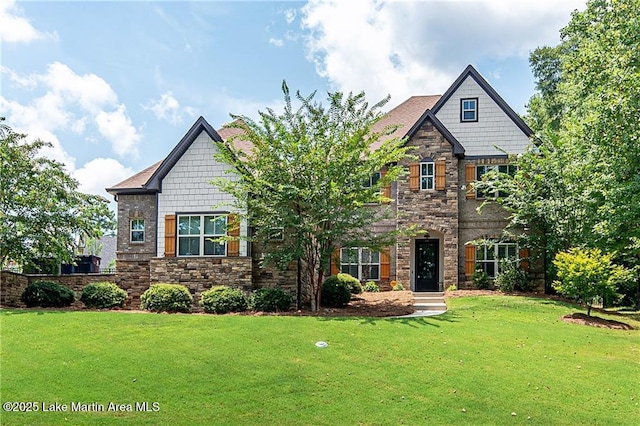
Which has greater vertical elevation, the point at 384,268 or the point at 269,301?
the point at 384,268

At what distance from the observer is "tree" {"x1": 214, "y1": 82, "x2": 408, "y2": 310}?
57.8 ft

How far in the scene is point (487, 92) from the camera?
24.8 meters

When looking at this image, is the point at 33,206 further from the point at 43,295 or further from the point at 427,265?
the point at 427,265

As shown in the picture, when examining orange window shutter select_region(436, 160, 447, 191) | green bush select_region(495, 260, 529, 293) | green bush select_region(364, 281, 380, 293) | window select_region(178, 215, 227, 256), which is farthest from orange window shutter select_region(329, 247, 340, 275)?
green bush select_region(495, 260, 529, 293)

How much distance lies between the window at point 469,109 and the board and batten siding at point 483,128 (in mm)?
124

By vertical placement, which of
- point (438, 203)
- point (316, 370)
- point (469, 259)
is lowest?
point (316, 370)

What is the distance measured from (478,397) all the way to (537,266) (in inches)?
595

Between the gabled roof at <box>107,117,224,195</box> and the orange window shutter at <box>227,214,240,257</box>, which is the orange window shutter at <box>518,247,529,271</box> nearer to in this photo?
the orange window shutter at <box>227,214,240,257</box>

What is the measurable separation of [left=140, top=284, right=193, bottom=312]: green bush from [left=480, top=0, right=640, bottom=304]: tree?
41.0 ft

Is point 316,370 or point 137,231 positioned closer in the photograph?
point 316,370

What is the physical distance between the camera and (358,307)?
19.1 metres

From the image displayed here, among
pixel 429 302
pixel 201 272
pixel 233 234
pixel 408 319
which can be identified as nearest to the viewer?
pixel 408 319

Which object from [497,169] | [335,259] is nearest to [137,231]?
[335,259]

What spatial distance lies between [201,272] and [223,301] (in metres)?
2.31
